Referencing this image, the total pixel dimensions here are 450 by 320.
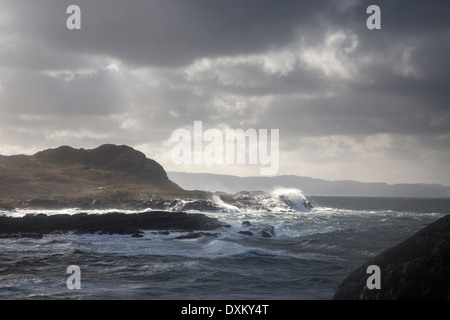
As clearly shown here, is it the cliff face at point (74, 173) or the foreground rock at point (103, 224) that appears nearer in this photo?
the foreground rock at point (103, 224)

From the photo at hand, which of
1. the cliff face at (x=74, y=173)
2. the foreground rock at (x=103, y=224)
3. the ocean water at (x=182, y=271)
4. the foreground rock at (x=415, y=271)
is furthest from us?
the cliff face at (x=74, y=173)

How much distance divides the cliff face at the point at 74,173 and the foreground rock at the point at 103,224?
88959mm

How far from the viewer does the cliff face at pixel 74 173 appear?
140625 millimetres

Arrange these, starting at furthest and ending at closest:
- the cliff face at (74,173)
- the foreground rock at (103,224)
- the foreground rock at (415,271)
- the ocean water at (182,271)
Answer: the cliff face at (74,173) < the foreground rock at (103,224) < the ocean water at (182,271) < the foreground rock at (415,271)

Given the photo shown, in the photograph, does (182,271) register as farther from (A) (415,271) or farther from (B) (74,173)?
(B) (74,173)

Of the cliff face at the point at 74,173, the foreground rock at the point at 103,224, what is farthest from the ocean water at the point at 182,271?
the cliff face at the point at 74,173

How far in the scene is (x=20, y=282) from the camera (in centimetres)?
1689

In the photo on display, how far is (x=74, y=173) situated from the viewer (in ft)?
557

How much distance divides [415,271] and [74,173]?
576 ft

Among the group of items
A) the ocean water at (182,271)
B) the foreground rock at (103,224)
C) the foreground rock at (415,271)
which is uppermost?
the foreground rock at (415,271)

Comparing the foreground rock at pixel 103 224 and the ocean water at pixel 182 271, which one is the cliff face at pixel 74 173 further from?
the ocean water at pixel 182 271

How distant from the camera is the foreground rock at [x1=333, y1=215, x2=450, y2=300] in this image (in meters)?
7.58

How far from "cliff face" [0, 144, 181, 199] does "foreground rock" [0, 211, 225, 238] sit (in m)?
89.0
